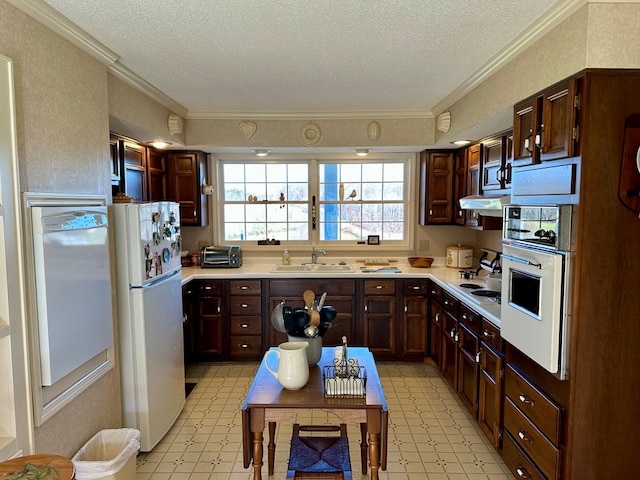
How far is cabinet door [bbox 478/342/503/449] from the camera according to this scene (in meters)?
2.42

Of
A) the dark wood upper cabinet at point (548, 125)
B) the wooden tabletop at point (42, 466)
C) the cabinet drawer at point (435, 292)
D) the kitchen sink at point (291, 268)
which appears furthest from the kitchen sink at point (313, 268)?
the wooden tabletop at point (42, 466)

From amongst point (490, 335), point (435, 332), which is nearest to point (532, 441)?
point (490, 335)

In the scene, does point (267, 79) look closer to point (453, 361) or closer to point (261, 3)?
point (261, 3)

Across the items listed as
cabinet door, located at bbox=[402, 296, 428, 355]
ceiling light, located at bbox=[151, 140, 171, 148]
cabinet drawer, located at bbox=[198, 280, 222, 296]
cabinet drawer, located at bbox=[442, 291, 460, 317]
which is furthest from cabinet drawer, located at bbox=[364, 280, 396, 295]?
ceiling light, located at bbox=[151, 140, 171, 148]

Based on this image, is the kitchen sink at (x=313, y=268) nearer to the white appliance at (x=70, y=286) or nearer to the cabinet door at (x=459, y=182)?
the cabinet door at (x=459, y=182)

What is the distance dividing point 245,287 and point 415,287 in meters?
1.67

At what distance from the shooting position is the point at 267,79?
2.85 meters

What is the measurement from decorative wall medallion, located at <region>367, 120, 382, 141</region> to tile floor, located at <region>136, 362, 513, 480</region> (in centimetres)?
230

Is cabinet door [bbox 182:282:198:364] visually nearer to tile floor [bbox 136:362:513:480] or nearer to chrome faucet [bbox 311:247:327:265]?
tile floor [bbox 136:362:513:480]

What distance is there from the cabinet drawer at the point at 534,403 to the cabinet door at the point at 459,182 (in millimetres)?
1937

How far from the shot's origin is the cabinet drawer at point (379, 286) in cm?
398

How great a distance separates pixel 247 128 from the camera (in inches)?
153

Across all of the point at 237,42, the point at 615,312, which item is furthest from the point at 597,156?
the point at 237,42

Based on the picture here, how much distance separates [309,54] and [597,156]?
5.21ft
